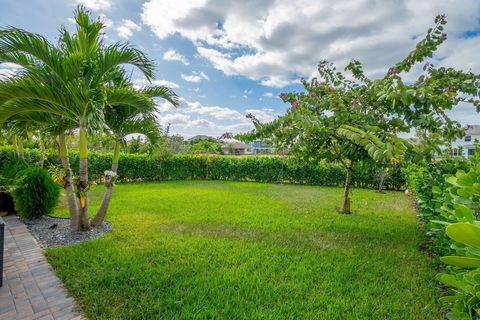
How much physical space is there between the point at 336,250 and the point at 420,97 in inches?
112

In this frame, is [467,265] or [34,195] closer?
[467,265]

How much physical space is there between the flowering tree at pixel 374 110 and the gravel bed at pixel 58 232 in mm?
3652

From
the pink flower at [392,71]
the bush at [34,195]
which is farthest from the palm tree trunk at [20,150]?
the pink flower at [392,71]

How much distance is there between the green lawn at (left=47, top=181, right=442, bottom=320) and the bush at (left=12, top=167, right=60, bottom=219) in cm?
75

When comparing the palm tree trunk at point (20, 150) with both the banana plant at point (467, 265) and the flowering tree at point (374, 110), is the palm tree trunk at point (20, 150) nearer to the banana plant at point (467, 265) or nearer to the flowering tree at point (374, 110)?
the flowering tree at point (374, 110)

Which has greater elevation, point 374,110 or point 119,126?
point 374,110

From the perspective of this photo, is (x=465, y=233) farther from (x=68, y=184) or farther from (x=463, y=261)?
(x=68, y=184)

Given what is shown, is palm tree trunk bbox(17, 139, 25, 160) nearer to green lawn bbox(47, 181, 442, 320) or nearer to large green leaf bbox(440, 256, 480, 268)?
green lawn bbox(47, 181, 442, 320)

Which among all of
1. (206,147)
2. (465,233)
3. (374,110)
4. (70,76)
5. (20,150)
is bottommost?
(465,233)

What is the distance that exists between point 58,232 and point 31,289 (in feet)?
7.24

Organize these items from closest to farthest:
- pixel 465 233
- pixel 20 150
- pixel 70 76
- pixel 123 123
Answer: pixel 465 233
pixel 70 76
pixel 123 123
pixel 20 150

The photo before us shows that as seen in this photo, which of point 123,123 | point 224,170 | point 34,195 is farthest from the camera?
point 224,170

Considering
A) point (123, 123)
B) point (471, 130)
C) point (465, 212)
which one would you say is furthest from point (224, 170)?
point (465, 212)

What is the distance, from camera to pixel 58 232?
473cm
